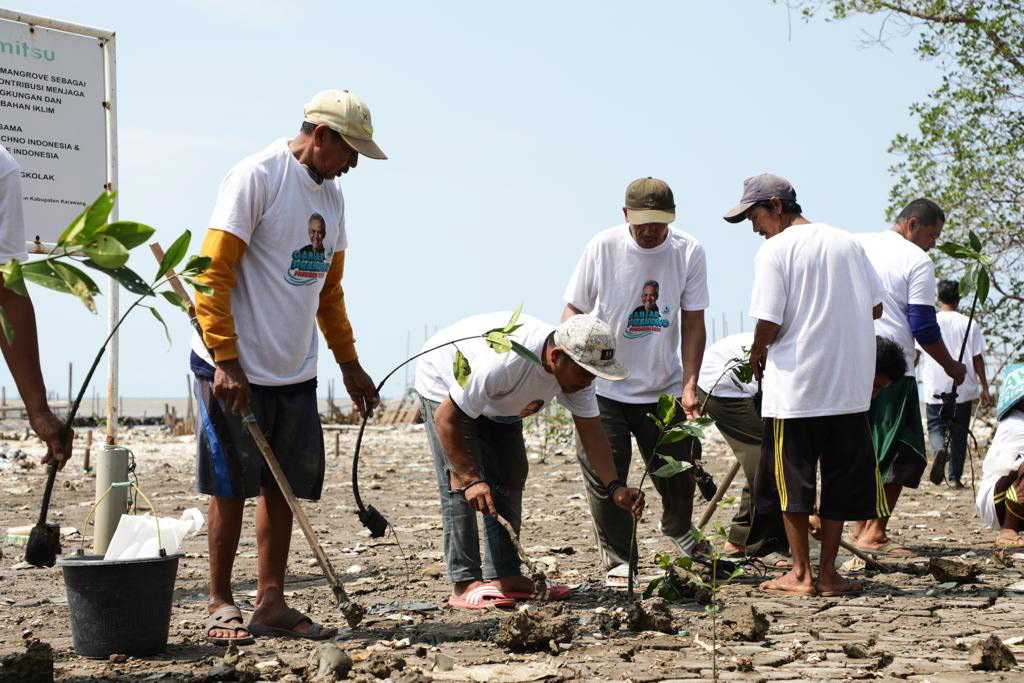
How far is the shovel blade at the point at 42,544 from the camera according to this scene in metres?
3.62

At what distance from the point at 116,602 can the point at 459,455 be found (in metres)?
1.35

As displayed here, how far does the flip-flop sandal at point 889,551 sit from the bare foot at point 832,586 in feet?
3.37

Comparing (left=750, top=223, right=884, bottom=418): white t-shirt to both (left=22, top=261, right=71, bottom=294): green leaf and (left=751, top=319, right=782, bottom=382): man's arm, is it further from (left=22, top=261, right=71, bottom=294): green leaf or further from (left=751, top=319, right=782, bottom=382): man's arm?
(left=22, top=261, right=71, bottom=294): green leaf

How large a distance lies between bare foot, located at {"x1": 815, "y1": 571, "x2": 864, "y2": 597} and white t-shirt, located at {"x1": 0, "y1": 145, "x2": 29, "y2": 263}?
3382mm

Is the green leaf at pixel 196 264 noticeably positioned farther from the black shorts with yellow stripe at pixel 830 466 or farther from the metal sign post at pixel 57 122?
the metal sign post at pixel 57 122

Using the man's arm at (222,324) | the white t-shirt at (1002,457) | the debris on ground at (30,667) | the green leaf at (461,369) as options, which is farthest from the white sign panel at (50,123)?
the white t-shirt at (1002,457)

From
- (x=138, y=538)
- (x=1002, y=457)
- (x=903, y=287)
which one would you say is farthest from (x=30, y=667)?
(x=1002, y=457)

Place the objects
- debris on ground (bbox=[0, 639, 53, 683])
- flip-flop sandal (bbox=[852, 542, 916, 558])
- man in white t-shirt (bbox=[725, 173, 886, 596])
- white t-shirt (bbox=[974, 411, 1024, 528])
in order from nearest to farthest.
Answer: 1. debris on ground (bbox=[0, 639, 53, 683])
2. man in white t-shirt (bbox=[725, 173, 886, 596])
3. white t-shirt (bbox=[974, 411, 1024, 528])
4. flip-flop sandal (bbox=[852, 542, 916, 558])

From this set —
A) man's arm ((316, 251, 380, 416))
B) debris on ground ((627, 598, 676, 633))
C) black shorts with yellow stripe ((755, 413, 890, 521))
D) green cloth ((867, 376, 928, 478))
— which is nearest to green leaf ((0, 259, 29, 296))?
man's arm ((316, 251, 380, 416))

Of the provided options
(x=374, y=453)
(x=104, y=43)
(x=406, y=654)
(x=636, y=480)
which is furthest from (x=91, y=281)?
(x=374, y=453)

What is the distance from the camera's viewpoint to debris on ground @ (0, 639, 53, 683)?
327 centimetres

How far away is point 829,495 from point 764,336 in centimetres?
73

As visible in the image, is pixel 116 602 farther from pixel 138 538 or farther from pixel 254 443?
pixel 254 443

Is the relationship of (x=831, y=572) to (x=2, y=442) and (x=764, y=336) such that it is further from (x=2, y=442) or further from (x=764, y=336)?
(x=2, y=442)
